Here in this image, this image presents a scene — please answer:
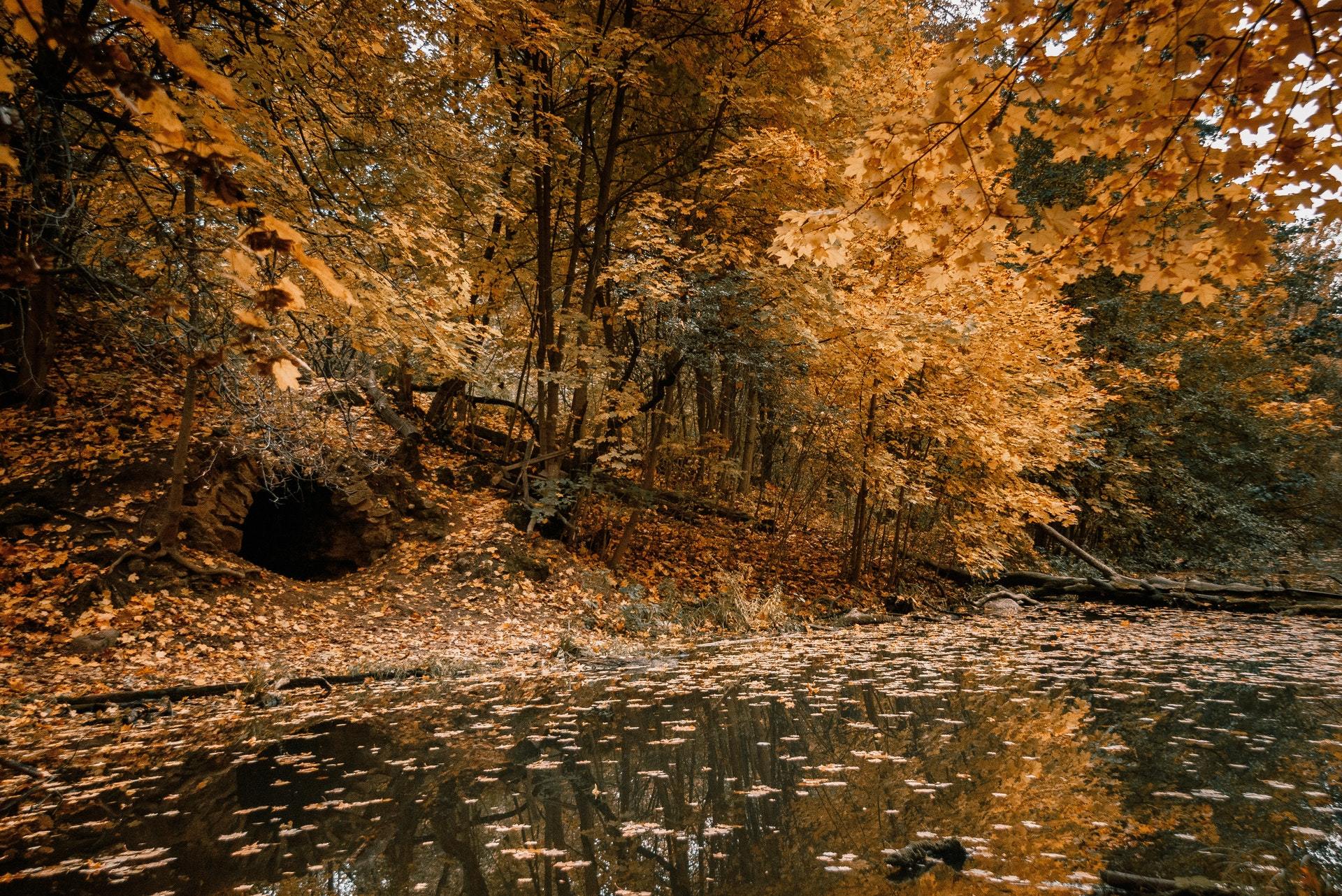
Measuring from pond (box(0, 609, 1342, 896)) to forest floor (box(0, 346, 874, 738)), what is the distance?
141cm

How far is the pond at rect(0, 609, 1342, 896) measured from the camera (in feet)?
8.07

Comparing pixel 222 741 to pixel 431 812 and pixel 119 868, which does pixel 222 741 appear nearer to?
pixel 119 868

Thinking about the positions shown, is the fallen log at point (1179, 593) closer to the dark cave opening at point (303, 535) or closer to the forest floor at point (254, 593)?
the forest floor at point (254, 593)

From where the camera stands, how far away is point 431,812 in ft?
10.0

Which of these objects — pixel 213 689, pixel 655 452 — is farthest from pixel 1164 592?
pixel 213 689

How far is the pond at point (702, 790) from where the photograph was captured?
2.46 metres

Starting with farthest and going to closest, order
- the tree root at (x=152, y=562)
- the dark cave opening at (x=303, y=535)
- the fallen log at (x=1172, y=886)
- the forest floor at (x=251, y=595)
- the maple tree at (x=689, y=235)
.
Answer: the dark cave opening at (x=303, y=535) < the tree root at (x=152, y=562) < the forest floor at (x=251, y=595) < the maple tree at (x=689, y=235) < the fallen log at (x=1172, y=886)

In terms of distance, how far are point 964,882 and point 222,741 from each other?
14.7 feet

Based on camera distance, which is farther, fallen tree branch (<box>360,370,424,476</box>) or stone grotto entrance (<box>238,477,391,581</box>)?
fallen tree branch (<box>360,370,424,476</box>)

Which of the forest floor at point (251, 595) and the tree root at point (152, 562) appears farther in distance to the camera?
the tree root at point (152, 562)

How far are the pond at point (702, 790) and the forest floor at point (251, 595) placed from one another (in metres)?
1.41

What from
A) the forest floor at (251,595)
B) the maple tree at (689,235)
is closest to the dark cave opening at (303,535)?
the forest floor at (251,595)

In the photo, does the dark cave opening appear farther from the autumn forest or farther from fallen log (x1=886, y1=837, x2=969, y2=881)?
fallen log (x1=886, y1=837, x2=969, y2=881)

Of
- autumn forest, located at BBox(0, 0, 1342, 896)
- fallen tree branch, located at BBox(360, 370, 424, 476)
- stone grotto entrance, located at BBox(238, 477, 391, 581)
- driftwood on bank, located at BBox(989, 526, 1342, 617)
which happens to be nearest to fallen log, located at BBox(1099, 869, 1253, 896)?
autumn forest, located at BBox(0, 0, 1342, 896)
